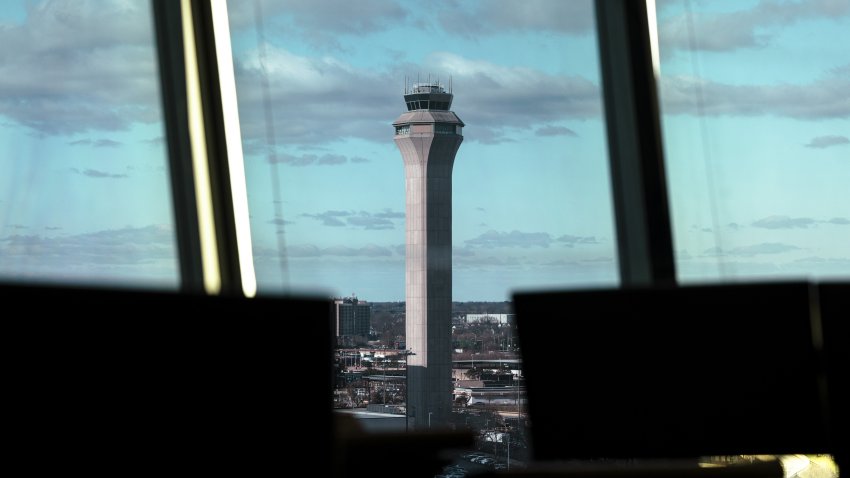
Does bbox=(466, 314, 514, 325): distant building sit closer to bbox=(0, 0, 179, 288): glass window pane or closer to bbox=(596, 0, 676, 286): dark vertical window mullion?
bbox=(596, 0, 676, 286): dark vertical window mullion

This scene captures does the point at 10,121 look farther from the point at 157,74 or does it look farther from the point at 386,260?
the point at 386,260

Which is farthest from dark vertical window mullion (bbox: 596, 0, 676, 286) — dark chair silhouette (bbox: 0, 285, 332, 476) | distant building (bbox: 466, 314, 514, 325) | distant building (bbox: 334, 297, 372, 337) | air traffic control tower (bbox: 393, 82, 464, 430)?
dark chair silhouette (bbox: 0, 285, 332, 476)

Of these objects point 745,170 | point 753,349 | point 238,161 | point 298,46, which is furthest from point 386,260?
point 753,349

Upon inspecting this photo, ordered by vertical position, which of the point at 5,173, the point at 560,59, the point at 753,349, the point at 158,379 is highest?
the point at 560,59

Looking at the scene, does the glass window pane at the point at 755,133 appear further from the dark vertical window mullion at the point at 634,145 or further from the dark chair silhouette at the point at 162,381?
the dark chair silhouette at the point at 162,381

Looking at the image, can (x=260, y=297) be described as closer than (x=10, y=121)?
Yes
